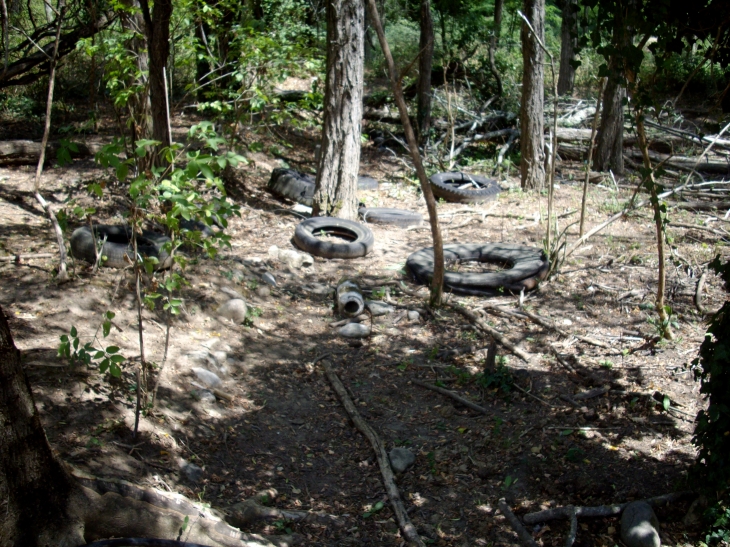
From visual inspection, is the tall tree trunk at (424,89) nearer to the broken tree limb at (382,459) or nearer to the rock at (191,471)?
the broken tree limb at (382,459)

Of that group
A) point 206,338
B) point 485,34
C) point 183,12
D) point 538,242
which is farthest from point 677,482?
point 485,34

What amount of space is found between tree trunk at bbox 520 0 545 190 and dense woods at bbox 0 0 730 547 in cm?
3

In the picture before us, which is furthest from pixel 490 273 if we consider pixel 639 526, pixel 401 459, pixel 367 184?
pixel 367 184

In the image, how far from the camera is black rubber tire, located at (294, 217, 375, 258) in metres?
7.61

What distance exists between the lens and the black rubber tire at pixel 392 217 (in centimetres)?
901

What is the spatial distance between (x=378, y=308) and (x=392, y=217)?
9.93 feet

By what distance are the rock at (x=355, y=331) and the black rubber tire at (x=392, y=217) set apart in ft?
11.0

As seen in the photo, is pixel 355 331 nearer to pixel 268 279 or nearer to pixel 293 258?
pixel 268 279

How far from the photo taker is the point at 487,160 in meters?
11.8

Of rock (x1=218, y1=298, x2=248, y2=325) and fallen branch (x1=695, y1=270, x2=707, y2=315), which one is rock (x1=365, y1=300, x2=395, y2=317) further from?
fallen branch (x1=695, y1=270, x2=707, y2=315)

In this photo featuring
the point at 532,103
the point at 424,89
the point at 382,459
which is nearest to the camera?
the point at 382,459

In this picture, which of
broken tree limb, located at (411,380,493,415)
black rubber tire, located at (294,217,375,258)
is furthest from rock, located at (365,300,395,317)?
Result: black rubber tire, located at (294,217,375,258)

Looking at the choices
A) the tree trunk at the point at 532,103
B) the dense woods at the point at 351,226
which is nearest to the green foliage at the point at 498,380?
the dense woods at the point at 351,226

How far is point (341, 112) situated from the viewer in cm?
841
